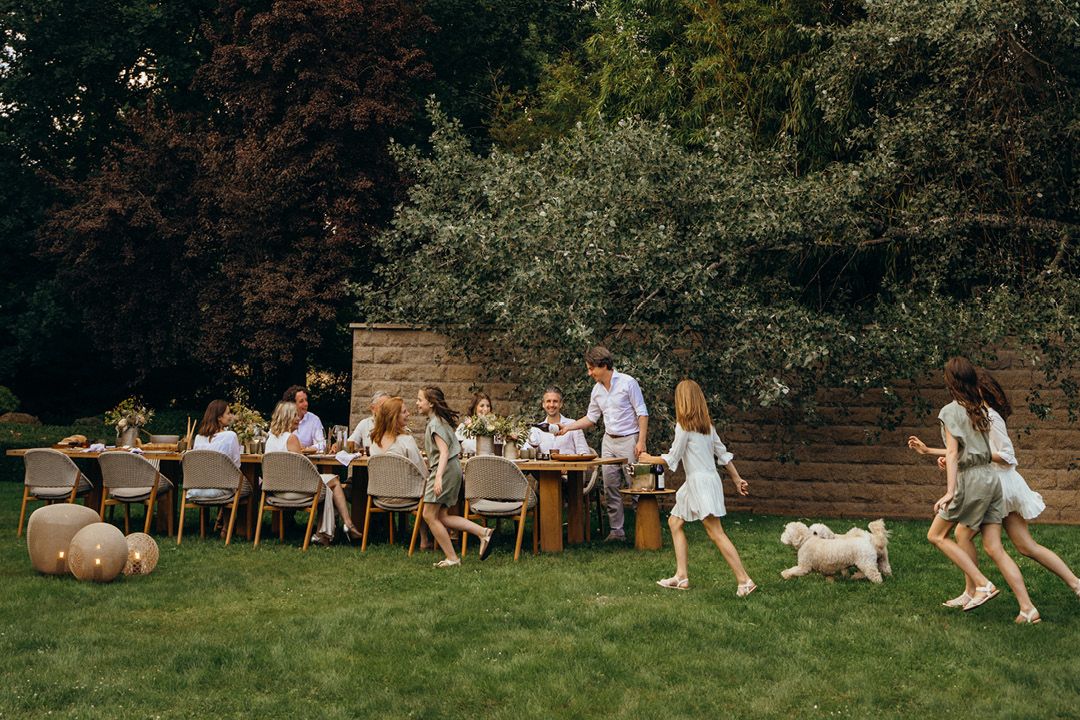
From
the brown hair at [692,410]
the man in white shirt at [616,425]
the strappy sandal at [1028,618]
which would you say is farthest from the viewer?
the man in white shirt at [616,425]

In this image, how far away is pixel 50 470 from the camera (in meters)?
11.7

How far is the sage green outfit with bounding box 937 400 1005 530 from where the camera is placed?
7527 mm

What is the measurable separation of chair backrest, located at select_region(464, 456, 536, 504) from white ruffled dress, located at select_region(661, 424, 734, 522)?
81.0 inches

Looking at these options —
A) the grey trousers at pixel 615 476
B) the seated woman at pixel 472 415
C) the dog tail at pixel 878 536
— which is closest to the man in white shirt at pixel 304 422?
the seated woman at pixel 472 415

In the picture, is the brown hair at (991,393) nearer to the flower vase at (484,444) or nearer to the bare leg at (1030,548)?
the bare leg at (1030,548)

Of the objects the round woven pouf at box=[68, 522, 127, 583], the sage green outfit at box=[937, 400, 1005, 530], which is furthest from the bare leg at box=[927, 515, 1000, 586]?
the round woven pouf at box=[68, 522, 127, 583]

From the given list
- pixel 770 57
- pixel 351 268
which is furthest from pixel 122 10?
pixel 770 57

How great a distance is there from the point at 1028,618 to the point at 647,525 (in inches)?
160

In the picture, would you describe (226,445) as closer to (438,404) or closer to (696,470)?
(438,404)

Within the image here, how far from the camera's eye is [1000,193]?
44.7 ft

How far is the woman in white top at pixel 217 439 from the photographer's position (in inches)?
447

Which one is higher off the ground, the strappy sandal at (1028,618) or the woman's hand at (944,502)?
the woman's hand at (944,502)

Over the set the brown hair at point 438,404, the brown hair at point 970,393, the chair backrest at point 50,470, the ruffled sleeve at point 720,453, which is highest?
the brown hair at point 970,393

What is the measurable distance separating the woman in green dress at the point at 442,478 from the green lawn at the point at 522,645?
27cm
